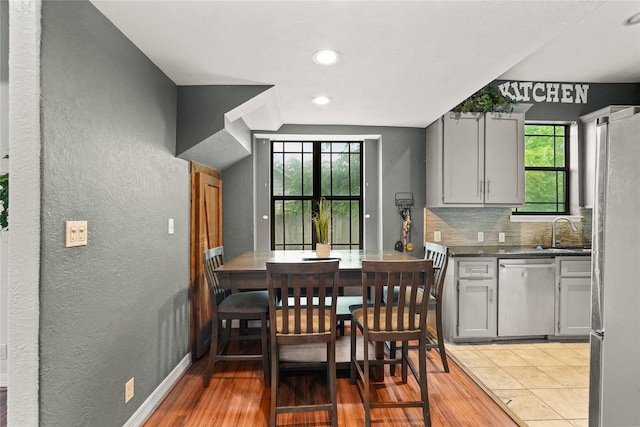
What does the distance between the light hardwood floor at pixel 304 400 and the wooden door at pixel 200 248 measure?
0.31 metres

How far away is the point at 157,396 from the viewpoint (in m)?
2.33

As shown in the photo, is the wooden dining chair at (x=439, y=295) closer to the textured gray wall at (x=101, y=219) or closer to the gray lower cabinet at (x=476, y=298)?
the gray lower cabinet at (x=476, y=298)

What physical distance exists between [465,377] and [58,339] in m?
2.67

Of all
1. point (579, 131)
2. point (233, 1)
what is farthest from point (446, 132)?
point (233, 1)

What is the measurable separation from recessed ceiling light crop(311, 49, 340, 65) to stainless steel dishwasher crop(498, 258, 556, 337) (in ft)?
8.26

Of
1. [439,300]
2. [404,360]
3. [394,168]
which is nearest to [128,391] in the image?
[404,360]

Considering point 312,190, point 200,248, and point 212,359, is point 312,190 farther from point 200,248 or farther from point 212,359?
point 212,359

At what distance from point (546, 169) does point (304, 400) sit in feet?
12.1

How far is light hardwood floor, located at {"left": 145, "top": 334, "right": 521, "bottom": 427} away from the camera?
214cm

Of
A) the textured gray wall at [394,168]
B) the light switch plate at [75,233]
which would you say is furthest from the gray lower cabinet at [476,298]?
the light switch plate at [75,233]

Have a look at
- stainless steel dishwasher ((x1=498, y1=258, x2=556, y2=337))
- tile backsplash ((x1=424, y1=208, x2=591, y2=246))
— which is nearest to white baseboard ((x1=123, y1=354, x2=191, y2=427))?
tile backsplash ((x1=424, y1=208, x2=591, y2=246))

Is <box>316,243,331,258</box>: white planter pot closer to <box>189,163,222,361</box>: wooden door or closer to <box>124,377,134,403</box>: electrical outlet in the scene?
<box>189,163,222,361</box>: wooden door

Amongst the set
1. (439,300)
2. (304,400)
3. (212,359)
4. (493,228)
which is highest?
(493,228)

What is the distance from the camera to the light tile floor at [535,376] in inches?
88.0
